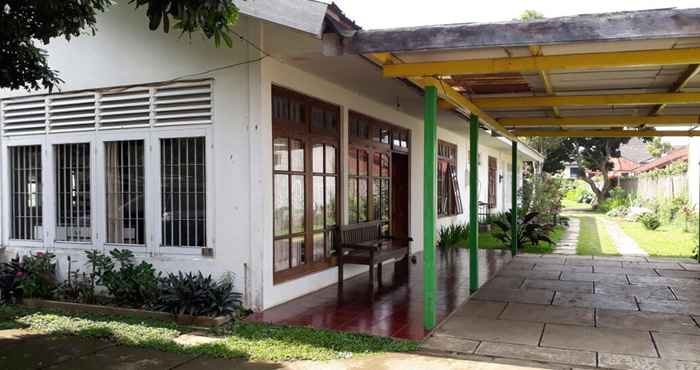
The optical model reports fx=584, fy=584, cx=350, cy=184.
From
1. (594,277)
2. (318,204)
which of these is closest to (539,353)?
(318,204)

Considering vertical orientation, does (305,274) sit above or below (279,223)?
below

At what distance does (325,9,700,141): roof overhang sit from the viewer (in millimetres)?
4629

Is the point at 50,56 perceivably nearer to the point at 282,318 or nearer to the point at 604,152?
the point at 282,318

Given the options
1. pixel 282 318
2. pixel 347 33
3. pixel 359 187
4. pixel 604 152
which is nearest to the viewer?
pixel 347 33

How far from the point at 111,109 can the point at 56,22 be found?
2.43 metres

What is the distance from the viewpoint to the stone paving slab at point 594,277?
30.2ft

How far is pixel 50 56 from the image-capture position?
25.9 ft

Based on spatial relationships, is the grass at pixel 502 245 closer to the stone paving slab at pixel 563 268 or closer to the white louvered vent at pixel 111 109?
the stone paving slab at pixel 563 268

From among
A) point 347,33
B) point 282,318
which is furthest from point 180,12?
point 282,318

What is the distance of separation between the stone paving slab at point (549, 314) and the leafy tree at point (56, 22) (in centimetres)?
446

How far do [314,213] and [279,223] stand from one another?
97cm

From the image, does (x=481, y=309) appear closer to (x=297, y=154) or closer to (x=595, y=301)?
(x=595, y=301)

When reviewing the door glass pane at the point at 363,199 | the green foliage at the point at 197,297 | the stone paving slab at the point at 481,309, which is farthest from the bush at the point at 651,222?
the green foliage at the point at 197,297

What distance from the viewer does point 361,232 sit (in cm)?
937
